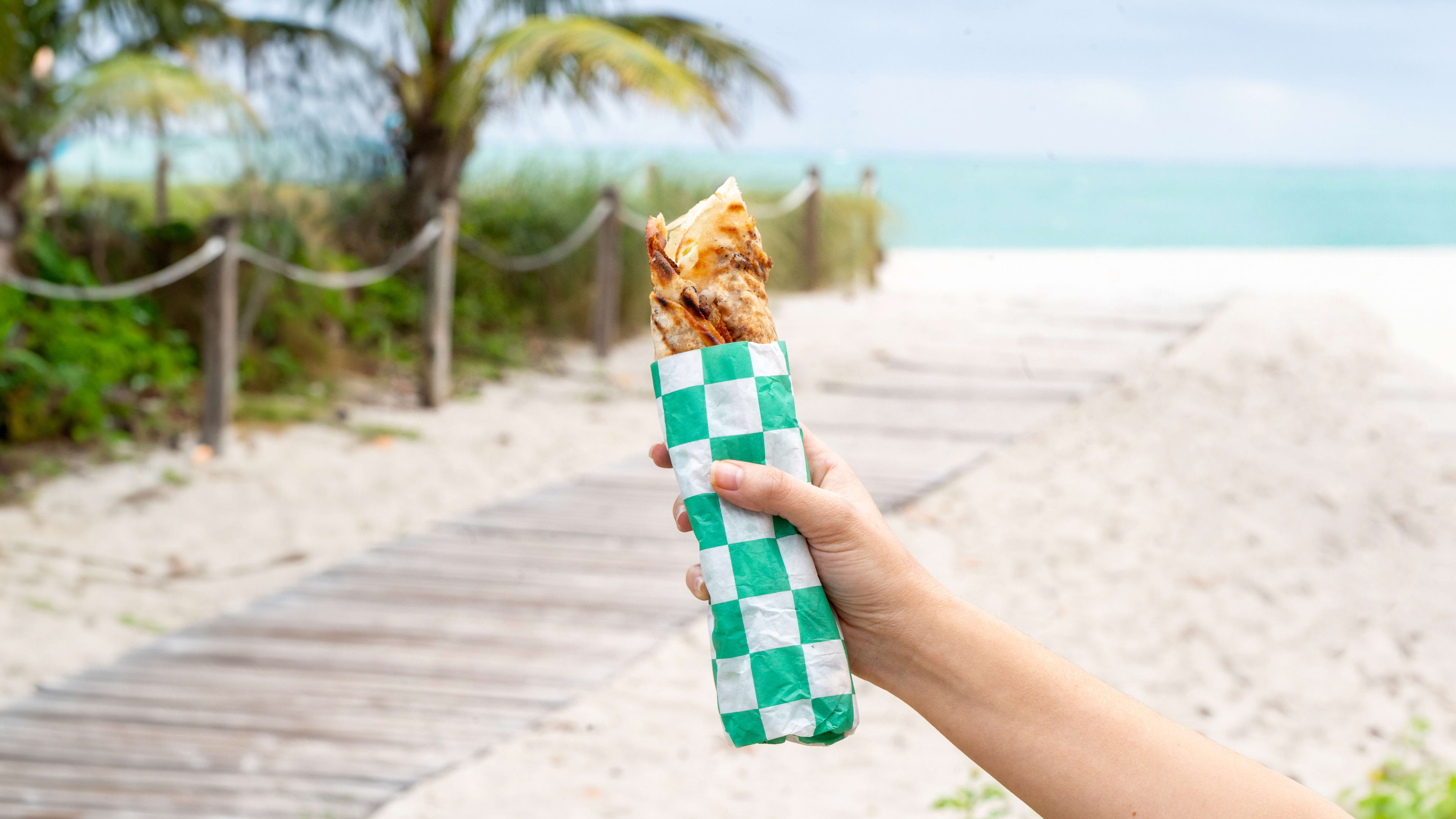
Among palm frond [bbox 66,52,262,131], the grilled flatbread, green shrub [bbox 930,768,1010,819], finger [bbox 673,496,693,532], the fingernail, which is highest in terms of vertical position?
palm frond [bbox 66,52,262,131]

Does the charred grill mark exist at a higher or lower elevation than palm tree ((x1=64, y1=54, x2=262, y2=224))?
lower

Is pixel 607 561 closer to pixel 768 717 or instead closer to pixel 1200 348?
pixel 768 717

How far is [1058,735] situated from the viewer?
1076mm

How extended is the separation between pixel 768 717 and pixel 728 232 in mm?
Result: 499

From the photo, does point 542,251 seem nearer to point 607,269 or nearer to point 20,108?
point 607,269

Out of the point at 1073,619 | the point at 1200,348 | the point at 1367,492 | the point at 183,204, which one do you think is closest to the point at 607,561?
the point at 1073,619

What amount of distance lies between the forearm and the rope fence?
352cm

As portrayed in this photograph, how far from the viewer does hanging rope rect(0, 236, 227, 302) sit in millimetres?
4730

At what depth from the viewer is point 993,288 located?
11.7m

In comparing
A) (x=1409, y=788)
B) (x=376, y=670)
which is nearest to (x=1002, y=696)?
(x=1409, y=788)

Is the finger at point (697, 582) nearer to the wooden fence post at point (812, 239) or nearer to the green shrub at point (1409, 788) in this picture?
the green shrub at point (1409, 788)

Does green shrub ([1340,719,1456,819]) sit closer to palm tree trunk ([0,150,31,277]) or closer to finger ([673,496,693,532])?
finger ([673,496,693,532])

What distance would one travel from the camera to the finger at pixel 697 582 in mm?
1153

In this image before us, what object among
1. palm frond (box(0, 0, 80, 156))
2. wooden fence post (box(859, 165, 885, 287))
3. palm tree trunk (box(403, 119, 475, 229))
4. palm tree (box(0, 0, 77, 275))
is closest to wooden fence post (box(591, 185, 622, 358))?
palm tree trunk (box(403, 119, 475, 229))
